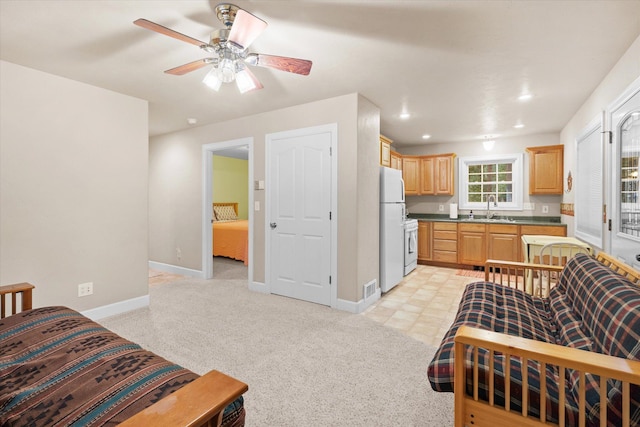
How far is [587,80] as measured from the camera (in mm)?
2871

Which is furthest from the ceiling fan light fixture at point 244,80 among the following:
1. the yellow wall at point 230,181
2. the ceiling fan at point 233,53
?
the yellow wall at point 230,181

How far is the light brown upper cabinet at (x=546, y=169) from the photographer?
489 cm

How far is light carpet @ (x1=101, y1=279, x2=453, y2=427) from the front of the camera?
5.74ft

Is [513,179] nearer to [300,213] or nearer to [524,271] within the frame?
[524,271]

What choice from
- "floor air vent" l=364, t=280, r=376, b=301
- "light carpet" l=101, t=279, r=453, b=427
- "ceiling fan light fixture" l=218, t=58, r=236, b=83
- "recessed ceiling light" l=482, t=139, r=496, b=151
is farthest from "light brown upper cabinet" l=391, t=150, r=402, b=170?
"ceiling fan light fixture" l=218, t=58, r=236, b=83

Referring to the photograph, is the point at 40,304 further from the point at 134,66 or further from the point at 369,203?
the point at 369,203

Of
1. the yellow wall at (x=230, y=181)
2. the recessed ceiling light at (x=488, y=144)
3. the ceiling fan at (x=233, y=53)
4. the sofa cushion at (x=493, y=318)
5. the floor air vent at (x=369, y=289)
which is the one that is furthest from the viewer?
the yellow wall at (x=230, y=181)

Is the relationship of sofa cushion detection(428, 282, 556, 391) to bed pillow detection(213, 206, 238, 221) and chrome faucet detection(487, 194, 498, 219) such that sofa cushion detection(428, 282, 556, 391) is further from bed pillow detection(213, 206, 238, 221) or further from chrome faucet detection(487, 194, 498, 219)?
bed pillow detection(213, 206, 238, 221)

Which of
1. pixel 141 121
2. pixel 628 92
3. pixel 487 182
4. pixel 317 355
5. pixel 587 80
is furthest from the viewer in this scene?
pixel 487 182

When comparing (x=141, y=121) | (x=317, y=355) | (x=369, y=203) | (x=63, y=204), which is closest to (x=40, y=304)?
(x=63, y=204)

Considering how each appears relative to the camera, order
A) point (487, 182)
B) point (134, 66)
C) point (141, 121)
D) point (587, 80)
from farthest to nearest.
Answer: point (487, 182), point (141, 121), point (587, 80), point (134, 66)

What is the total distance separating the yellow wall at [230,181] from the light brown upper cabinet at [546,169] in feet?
21.1

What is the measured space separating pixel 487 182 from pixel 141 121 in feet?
18.7

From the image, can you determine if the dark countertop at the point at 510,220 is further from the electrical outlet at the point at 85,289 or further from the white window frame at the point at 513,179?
the electrical outlet at the point at 85,289
